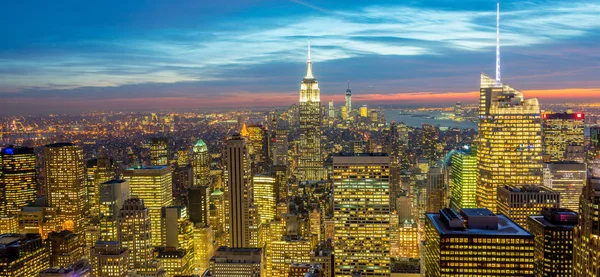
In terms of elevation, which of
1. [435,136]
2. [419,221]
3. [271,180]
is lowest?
[419,221]

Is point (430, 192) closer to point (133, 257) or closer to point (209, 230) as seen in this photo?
point (209, 230)

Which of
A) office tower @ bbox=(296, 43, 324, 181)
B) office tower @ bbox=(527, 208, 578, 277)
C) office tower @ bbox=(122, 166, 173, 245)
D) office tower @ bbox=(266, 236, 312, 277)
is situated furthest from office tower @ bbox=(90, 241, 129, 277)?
office tower @ bbox=(296, 43, 324, 181)

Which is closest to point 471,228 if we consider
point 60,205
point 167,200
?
point 167,200

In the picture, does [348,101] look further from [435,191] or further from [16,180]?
[16,180]

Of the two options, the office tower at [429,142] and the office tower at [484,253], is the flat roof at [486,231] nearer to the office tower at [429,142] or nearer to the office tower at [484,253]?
the office tower at [484,253]

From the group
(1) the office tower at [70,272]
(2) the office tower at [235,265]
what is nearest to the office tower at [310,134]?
(2) the office tower at [235,265]

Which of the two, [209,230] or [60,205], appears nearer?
[209,230]
